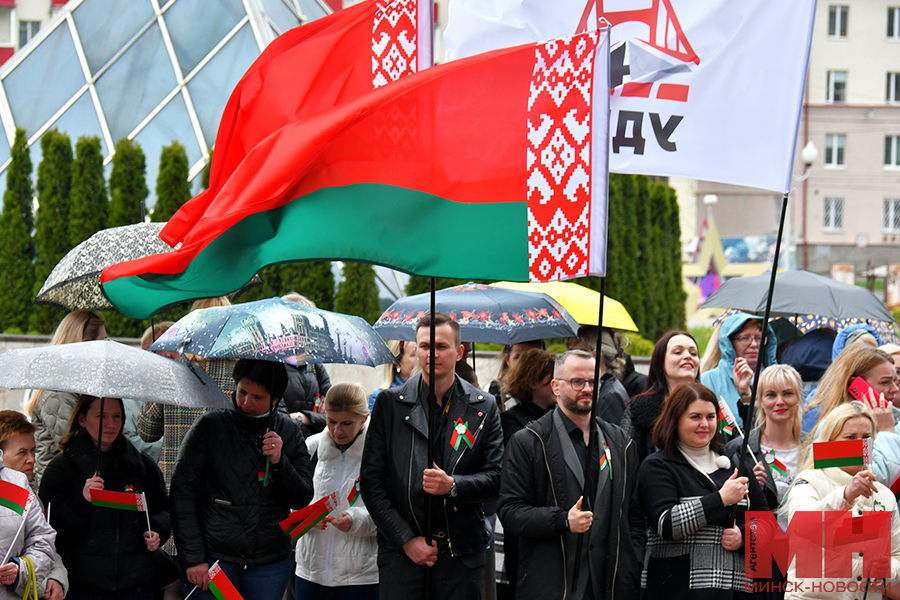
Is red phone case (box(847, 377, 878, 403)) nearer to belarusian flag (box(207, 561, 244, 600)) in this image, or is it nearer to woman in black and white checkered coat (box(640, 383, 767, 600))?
woman in black and white checkered coat (box(640, 383, 767, 600))

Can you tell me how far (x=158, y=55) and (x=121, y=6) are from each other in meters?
1.72

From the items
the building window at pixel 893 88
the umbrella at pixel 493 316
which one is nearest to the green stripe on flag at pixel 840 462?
the umbrella at pixel 493 316

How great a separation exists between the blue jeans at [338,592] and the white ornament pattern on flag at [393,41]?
278 cm

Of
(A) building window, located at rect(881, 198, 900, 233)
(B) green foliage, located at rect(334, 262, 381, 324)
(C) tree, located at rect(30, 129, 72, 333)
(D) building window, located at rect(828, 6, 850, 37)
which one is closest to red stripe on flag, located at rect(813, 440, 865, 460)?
(B) green foliage, located at rect(334, 262, 381, 324)

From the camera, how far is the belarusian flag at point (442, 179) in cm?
375

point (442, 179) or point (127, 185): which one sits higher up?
point (127, 185)

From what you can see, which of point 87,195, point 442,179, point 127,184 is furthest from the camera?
point 87,195

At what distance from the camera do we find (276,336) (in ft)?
16.2

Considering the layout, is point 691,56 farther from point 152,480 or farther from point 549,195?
point 152,480

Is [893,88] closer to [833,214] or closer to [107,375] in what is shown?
[833,214]

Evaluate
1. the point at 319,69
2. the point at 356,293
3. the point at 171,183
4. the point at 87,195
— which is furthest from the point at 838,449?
the point at 87,195

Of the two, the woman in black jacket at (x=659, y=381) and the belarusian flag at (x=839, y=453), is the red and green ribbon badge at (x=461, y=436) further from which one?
the belarusian flag at (x=839, y=453)

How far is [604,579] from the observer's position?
14.3 feet

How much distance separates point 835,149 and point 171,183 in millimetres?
36828
